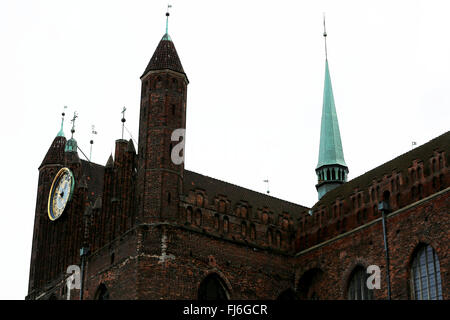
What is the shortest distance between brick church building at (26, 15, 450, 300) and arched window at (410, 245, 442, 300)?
0.05 m

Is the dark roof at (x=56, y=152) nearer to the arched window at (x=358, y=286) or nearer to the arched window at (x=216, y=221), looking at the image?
the arched window at (x=216, y=221)

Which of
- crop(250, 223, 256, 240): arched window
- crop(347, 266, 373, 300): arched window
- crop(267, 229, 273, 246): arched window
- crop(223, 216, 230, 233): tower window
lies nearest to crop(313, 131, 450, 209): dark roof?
crop(267, 229, 273, 246): arched window

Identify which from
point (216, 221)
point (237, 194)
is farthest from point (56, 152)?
point (216, 221)

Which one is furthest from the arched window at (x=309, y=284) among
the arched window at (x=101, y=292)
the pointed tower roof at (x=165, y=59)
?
the pointed tower roof at (x=165, y=59)

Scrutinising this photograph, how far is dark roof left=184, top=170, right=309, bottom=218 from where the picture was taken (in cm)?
4688

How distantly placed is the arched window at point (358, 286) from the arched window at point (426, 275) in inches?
111

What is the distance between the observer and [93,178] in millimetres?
52406

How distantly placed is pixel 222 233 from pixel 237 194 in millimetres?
7489

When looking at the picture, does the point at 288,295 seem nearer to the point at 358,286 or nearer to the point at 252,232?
the point at 252,232

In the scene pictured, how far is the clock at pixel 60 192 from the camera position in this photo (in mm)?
48500

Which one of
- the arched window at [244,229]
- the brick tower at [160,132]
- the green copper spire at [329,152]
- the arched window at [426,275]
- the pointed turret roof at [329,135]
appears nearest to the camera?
the arched window at [426,275]

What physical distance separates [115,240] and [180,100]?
7.44m

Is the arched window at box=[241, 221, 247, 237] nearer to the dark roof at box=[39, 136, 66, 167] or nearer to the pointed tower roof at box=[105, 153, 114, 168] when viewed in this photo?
the pointed tower roof at box=[105, 153, 114, 168]
